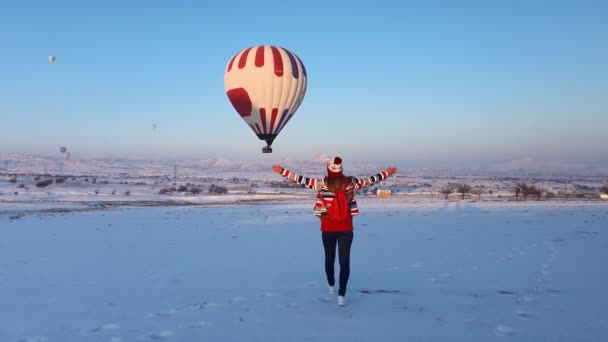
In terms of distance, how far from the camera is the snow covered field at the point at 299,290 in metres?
4.47

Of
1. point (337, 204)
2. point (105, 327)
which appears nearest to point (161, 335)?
point (105, 327)

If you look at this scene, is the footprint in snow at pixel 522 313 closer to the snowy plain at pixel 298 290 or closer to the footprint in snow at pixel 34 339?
the snowy plain at pixel 298 290

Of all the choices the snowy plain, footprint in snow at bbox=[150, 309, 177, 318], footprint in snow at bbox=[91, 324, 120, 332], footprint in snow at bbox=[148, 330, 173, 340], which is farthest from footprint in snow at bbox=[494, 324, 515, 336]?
footprint in snow at bbox=[91, 324, 120, 332]

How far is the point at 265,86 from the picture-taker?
1455 centimetres

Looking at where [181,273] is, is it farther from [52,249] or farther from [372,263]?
[52,249]

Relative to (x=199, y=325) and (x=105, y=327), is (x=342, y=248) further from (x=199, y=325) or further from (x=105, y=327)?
(x=105, y=327)

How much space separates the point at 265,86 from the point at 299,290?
9489mm

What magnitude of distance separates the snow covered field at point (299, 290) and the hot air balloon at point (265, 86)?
496 cm

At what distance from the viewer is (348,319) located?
477 cm

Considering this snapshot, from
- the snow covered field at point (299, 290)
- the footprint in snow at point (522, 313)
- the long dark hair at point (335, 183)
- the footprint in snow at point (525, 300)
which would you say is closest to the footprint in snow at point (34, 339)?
the snow covered field at point (299, 290)

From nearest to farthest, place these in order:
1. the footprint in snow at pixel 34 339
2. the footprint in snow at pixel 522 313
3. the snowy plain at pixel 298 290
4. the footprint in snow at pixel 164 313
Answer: the footprint in snow at pixel 34 339
the snowy plain at pixel 298 290
the footprint in snow at pixel 522 313
the footprint in snow at pixel 164 313

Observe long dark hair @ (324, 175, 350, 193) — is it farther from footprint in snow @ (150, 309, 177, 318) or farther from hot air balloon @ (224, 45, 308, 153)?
hot air balloon @ (224, 45, 308, 153)

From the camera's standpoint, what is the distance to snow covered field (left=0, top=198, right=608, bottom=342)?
4.47m

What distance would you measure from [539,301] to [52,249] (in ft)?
28.8
